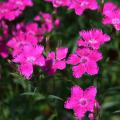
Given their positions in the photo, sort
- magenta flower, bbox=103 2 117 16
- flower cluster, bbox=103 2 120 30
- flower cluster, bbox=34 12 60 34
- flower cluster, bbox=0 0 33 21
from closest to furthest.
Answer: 1. flower cluster, bbox=103 2 120 30
2. magenta flower, bbox=103 2 117 16
3. flower cluster, bbox=0 0 33 21
4. flower cluster, bbox=34 12 60 34

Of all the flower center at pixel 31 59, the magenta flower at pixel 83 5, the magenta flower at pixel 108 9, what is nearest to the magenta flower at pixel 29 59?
the flower center at pixel 31 59

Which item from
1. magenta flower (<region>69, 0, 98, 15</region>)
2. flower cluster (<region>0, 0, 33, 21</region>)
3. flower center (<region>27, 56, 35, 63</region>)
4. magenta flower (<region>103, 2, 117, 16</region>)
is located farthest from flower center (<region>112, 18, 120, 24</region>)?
flower cluster (<region>0, 0, 33, 21</region>)

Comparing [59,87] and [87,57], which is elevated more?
[87,57]

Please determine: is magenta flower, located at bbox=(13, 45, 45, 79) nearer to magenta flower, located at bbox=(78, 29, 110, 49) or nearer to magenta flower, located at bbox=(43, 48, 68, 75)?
magenta flower, located at bbox=(43, 48, 68, 75)

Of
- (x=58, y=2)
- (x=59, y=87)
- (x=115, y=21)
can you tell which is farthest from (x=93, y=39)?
(x=59, y=87)

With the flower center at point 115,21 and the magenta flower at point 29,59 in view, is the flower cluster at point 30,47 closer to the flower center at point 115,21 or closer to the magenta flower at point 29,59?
the magenta flower at point 29,59

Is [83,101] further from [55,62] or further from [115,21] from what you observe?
[115,21]

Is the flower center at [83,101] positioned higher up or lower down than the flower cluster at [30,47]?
lower down
